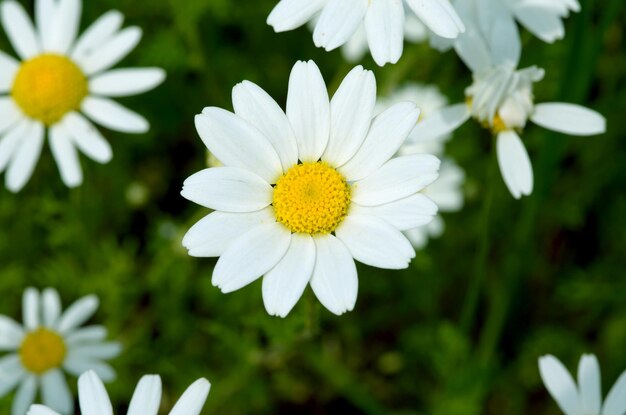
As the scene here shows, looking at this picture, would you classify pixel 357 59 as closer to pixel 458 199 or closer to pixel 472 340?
pixel 458 199

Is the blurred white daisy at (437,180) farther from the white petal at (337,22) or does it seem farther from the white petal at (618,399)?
the white petal at (618,399)

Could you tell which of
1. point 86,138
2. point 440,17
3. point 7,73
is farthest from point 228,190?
point 7,73

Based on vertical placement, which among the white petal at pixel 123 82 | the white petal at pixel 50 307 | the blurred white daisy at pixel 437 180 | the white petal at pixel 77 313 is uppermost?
the white petal at pixel 123 82

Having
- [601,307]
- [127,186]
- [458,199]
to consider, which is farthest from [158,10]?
[601,307]

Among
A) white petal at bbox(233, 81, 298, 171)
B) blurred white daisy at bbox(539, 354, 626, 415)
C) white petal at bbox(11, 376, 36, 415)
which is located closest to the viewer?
white petal at bbox(233, 81, 298, 171)

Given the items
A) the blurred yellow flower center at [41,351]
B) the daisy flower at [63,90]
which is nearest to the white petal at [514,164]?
the daisy flower at [63,90]

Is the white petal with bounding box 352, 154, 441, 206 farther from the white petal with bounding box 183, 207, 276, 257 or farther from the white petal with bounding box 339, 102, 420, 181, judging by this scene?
the white petal with bounding box 183, 207, 276, 257

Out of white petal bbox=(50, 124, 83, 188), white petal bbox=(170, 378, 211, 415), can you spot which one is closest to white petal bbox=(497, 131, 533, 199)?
white petal bbox=(170, 378, 211, 415)
